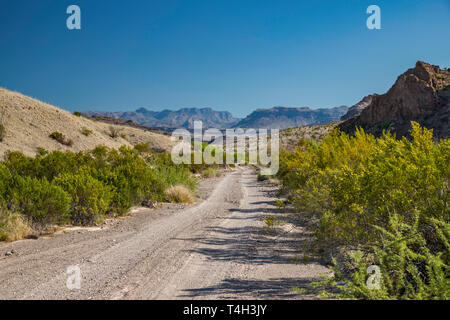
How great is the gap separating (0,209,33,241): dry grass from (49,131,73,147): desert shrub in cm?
2685

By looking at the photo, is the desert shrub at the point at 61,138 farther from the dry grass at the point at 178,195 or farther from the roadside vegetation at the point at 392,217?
the roadside vegetation at the point at 392,217

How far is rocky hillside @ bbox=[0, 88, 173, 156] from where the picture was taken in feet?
86.1

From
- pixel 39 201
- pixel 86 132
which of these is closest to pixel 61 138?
pixel 86 132

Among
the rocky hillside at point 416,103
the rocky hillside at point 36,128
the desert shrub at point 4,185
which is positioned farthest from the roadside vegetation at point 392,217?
the rocky hillside at point 36,128

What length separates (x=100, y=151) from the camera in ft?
82.3

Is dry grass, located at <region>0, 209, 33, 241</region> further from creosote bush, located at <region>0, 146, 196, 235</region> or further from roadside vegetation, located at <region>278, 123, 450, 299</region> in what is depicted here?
roadside vegetation, located at <region>278, 123, 450, 299</region>

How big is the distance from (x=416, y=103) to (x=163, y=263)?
99.9 feet

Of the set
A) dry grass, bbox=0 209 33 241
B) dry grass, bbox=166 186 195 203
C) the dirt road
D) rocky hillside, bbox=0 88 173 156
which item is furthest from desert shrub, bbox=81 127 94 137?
dry grass, bbox=0 209 33 241

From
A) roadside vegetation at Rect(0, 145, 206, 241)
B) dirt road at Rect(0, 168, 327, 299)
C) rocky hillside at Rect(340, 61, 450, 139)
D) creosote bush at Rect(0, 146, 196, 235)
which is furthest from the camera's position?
rocky hillside at Rect(340, 61, 450, 139)

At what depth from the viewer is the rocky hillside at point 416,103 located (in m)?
26.4

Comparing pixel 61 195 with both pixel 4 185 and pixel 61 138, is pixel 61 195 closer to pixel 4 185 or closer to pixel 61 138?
pixel 4 185

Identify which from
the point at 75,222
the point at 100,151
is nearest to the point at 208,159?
the point at 100,151

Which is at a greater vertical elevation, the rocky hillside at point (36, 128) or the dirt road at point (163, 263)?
the rocky hillside at point (36, 128)

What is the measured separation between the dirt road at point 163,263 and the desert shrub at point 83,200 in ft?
1.87
